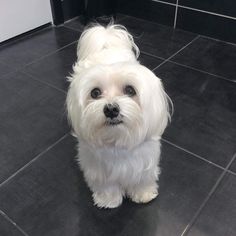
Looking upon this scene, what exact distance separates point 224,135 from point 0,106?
1.26 m

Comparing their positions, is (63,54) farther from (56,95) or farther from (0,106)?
(0,106)

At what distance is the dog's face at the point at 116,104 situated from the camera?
0.90 meters

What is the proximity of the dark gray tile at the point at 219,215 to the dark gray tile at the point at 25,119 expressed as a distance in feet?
2.64

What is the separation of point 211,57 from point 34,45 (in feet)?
4.32

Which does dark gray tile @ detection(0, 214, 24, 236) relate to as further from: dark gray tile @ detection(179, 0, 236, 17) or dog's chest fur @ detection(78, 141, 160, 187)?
dark gray tile @ detection(179, 0, 236, 17)

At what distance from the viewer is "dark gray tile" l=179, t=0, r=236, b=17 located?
227 cm

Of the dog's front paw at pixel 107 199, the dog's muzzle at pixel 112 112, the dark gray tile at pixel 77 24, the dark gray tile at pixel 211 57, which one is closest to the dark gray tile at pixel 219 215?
the dog's front paw at pixel 107 199

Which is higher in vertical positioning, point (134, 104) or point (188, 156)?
point (134, 104)

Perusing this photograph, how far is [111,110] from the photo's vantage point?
892 mm

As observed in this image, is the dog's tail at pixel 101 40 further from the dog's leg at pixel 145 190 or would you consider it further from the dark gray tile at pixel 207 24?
the dark gray tile at pixel 207 24

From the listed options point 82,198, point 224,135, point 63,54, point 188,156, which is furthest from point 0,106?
point 224,135

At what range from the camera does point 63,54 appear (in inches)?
90.5

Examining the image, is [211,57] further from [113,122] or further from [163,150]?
[113,122]

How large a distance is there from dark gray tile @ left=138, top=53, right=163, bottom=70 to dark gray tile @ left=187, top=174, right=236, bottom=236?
1.02 metres
